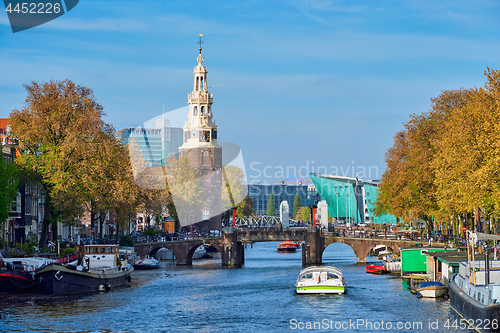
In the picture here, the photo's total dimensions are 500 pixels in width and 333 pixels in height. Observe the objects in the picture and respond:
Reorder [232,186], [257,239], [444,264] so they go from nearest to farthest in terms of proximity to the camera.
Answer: [444,264], [257,239], [232,186]

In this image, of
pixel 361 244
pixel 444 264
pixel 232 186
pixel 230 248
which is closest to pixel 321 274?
pixel 444 264

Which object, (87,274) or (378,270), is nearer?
(87,274)

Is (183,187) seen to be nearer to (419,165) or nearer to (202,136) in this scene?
(202,136)

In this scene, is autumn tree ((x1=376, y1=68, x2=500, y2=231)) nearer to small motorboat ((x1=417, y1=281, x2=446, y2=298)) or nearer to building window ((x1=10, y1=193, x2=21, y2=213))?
small motorboat ((x1=417, y1=281, x2=446, y2=298))

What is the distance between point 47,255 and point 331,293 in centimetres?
2927

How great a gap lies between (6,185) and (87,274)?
1693 cm

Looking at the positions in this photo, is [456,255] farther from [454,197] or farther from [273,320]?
[273,320]

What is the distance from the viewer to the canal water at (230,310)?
47281 millimetres

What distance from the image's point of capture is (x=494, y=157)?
62219 millimetres

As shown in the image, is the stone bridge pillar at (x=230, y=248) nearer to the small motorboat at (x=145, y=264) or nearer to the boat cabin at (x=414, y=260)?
the small motorboat at (x=145, y=264)

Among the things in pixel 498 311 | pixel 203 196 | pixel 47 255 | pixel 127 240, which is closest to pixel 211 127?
pixel 203 196

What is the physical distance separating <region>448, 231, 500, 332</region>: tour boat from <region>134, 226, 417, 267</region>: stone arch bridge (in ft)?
174

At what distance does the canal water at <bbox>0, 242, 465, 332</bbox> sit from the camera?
47.3 meters

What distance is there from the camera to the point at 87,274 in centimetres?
6581
